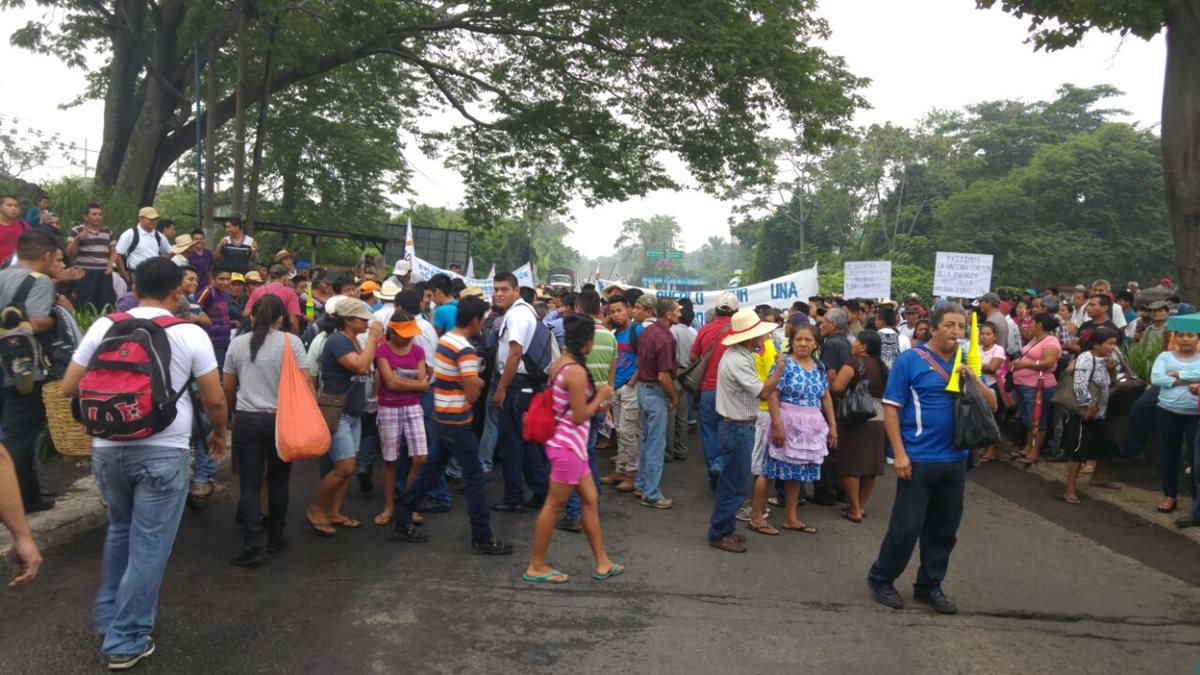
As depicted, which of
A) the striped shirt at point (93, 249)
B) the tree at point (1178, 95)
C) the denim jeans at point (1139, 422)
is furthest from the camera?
the tree at point (1178, 95)

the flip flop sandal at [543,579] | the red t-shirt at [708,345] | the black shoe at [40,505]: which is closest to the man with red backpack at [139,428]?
the flip flop sandal at [543,579]

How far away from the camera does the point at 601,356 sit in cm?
680

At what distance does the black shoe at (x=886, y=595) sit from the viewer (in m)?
4.99

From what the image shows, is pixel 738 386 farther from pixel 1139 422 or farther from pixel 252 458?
pixel 1139 422

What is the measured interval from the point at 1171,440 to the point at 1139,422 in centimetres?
61

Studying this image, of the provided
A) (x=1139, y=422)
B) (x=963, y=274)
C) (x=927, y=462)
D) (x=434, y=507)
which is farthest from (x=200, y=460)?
(x=963, y=274)

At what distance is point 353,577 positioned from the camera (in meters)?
5.05

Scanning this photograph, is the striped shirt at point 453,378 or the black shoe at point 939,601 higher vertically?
the striped shirt at point 453,378

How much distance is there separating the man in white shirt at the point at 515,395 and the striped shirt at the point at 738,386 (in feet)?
5.09

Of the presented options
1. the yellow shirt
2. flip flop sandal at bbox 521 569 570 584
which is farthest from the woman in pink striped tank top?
the yellow shirt

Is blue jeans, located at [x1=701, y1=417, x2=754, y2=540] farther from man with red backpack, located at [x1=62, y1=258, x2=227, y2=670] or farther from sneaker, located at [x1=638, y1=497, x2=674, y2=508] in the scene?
man with red backpack, located at [x1=62, y1=258, x2=227, y2=670]

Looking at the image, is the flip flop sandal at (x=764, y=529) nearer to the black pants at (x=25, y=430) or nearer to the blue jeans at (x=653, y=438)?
the blue jeans at (x=653, y=438)

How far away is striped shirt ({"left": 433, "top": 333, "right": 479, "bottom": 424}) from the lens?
5562mm

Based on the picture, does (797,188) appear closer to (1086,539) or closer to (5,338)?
(1086,539)
